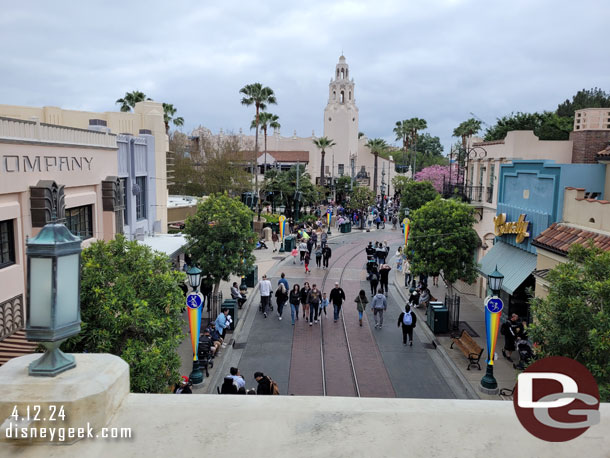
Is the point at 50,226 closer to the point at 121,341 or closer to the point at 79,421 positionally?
the point at 79,421

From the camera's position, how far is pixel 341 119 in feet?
277

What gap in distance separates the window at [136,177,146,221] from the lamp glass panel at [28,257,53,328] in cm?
1930

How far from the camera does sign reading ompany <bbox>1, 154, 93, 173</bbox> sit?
1141 cm

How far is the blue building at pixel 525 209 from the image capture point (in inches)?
639

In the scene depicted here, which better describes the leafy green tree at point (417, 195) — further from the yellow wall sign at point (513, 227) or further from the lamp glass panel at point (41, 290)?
the lamp glass panel at point (41, 290)

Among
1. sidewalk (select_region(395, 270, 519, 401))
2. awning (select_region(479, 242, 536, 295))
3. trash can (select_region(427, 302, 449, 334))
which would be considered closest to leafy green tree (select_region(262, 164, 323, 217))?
sidewalk (select_region(395, 270, 519, 401))

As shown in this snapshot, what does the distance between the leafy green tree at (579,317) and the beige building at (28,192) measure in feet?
31.3

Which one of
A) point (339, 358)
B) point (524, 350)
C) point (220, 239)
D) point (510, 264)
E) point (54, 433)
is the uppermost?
point (54, 433)

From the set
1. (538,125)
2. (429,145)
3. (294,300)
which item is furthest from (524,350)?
(429,145)

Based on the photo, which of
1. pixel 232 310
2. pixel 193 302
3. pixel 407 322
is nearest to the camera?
pixel 193 302

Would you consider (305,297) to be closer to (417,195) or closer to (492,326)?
(492,326)

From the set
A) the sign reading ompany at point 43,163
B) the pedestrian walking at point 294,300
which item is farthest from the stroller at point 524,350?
the sign reading ompany at point 43,163

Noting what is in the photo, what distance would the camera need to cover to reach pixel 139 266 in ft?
30.5

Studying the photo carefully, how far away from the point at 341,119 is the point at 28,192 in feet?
247
